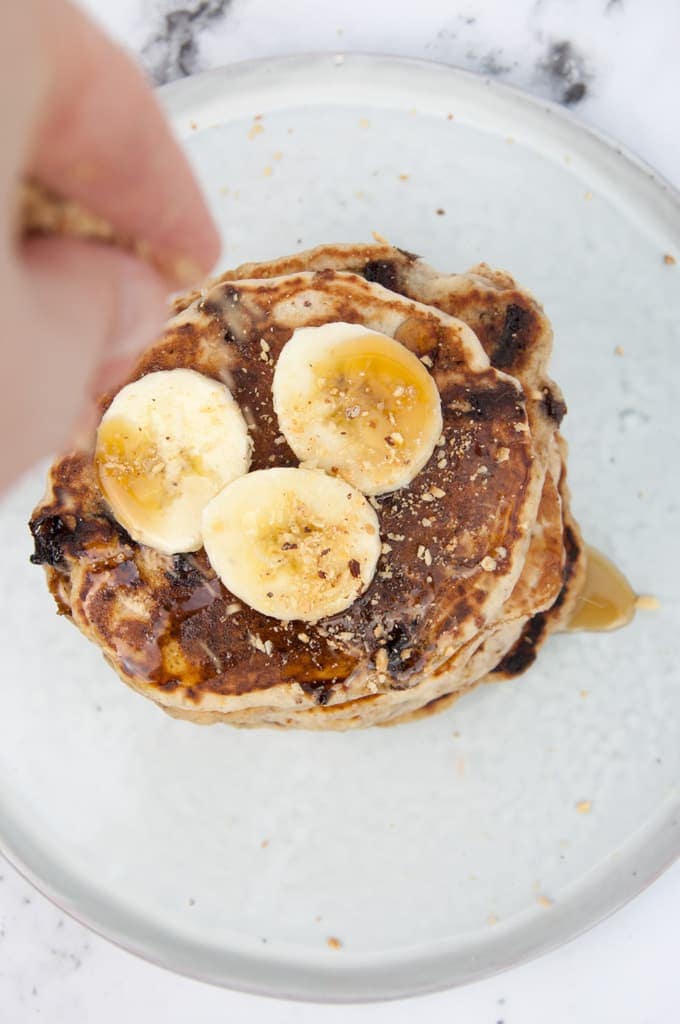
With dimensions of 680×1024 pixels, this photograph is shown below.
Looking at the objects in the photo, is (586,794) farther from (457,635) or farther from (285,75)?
(285,75)

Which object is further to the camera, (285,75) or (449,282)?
(285,75)

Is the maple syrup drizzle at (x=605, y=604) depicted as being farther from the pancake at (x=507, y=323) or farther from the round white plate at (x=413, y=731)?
the pancake at (x=507, y=323)

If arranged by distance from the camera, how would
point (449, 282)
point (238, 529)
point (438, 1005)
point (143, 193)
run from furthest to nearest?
point (438, 1005), point (449, 282), point (238, 529), point (143, 193)

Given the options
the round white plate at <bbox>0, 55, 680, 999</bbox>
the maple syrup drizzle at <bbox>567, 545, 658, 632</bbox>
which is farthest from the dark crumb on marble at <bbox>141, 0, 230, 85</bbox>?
the maple syrup drizzle at <bbox>567, 545, 658, 632</bbox>

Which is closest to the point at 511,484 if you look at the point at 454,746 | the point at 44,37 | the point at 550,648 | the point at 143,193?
the point at 550,648

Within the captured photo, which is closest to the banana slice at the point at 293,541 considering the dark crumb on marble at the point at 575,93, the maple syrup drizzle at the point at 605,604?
the maple syrup drizzle at the point at 605,604

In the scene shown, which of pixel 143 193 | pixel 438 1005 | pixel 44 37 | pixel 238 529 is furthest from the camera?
pixel 438 1005

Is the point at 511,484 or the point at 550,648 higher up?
the point at 511,484
